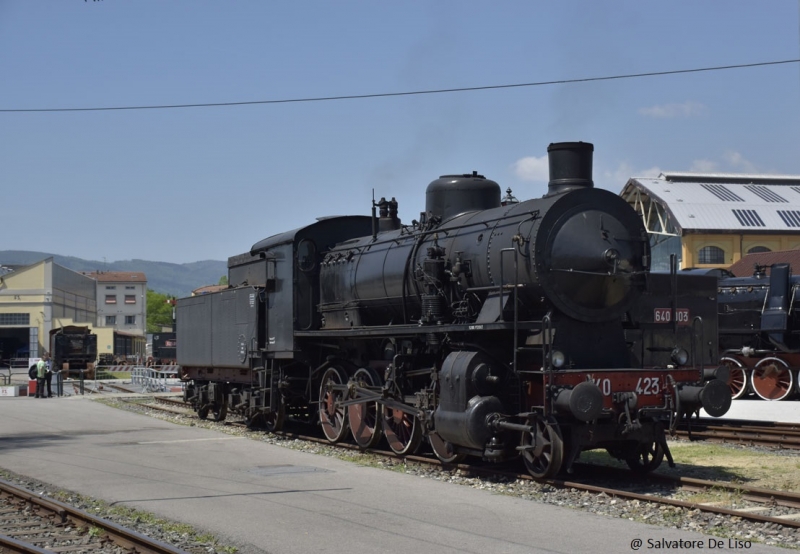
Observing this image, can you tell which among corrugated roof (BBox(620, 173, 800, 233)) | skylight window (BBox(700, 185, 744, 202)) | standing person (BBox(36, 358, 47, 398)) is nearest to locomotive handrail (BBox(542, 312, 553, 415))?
standing person (BBox(36, 358, 47, 398))

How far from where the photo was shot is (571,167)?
38.7 ft

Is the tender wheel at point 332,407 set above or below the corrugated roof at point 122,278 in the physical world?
below

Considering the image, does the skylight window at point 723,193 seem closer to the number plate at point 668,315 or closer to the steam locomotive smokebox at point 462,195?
the steam locomotive smokebox at point 462,195

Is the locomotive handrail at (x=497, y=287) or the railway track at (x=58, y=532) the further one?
the locomotive handrail at (x=497, y=287)

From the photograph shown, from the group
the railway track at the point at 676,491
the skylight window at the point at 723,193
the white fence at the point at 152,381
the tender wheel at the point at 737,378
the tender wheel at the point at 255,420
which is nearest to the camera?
the railway track at the point at 676,491

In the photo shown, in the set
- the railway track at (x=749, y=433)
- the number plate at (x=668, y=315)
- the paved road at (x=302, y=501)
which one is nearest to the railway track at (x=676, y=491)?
the paved road at (x=302, y=501)

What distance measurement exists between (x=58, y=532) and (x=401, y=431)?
6.08 meters

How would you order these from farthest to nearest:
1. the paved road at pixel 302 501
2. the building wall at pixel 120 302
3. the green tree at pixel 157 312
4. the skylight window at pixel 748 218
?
the green tree at pixel 157 312 → the building wall at pixel 120 302 → the skylight window at pixel 748 218 → the paved road at pixel 302 501

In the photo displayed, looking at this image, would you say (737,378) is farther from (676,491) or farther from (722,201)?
(722,201)

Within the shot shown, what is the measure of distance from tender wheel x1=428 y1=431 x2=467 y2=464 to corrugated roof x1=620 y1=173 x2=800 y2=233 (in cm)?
3811

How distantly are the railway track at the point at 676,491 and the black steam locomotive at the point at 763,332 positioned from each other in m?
12.7

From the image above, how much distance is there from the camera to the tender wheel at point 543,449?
10641 millimetres

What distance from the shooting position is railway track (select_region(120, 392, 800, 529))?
904cm

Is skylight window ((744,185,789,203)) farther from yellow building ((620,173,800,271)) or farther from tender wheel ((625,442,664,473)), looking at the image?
tender wheel ((625,442,664,473))
